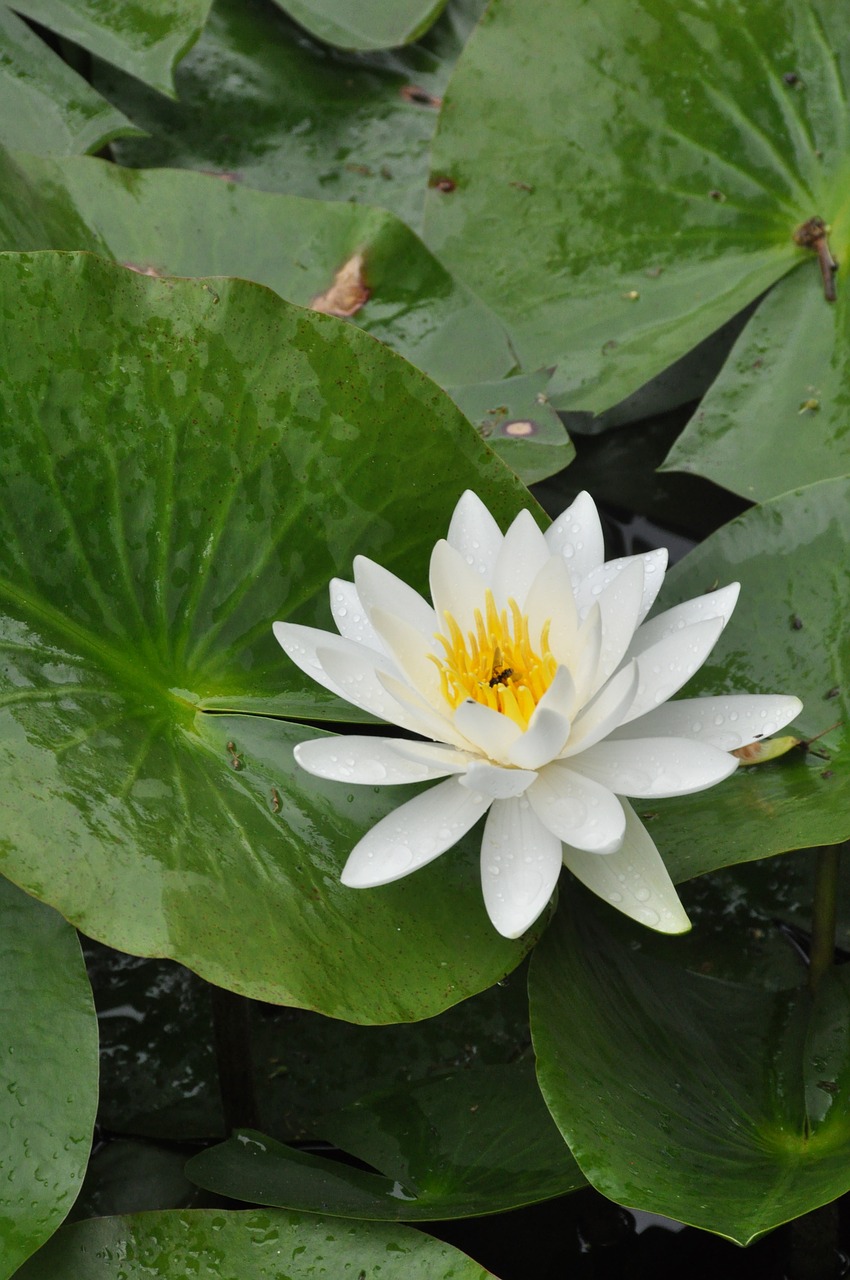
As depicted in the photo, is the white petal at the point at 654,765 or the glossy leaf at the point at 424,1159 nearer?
the white petal at the point at 654,765

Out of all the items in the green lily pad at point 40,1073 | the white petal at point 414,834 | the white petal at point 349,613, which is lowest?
the green lily pad at point 40,1073

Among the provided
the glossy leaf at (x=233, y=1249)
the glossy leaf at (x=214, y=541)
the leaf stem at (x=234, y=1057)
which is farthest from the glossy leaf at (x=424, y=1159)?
the glossy leaf at (x=214, y=541)

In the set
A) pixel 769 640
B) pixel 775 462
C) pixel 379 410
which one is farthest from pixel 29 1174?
pixel 775 462

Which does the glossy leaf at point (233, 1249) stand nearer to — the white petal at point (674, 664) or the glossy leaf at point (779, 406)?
the white petal at point (674, 664)

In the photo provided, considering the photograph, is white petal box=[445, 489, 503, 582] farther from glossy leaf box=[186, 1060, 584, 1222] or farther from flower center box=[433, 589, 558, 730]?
glossy leaf box=[186, 1060, 584, 1222]

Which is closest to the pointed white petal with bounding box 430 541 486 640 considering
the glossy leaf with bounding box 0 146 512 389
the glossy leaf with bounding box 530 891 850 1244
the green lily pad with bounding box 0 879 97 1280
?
the glossy leaf with bounding box 530 891 850 1244

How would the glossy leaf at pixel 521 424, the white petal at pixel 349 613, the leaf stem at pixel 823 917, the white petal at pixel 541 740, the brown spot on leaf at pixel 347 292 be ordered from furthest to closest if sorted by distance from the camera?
1. the brown spot on leaf at pixel 347 292
2. the glossy leaf at pixel 521 424
3. the leaf stem at pixel 823 917
4. the white petal at pixel 349 613
5. the white petal at pixel 541 740

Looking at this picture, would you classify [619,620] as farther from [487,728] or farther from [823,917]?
[823,917]
